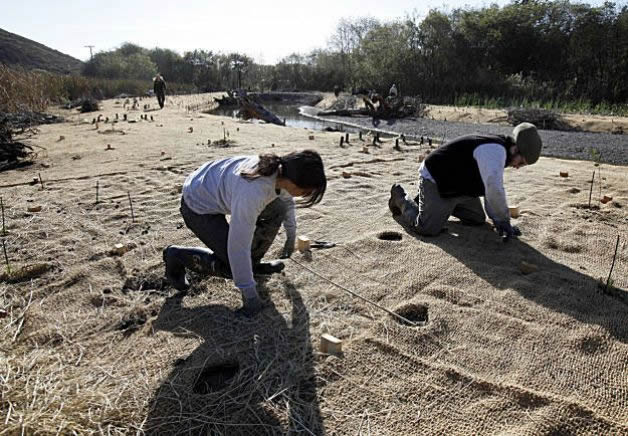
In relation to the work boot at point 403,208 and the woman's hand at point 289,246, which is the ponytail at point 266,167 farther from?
the work boot at point 403,208

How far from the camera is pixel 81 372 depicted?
206cm

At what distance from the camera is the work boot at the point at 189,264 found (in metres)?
2.63

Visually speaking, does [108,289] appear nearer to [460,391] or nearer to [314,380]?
[314,380]

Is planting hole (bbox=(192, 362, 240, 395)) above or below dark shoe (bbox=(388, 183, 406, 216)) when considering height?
below

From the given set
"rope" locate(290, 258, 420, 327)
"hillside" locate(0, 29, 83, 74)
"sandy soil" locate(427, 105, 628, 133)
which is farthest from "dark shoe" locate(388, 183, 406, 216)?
"hillside" locate(0, 29, 83, 74)

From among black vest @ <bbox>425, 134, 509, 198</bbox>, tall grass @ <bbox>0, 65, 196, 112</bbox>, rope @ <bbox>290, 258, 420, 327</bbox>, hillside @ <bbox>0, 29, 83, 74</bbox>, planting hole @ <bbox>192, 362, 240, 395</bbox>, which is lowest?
planting hole @ <bbox>192, 362, 240, 395</bbox>

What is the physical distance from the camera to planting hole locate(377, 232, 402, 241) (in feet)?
12.2

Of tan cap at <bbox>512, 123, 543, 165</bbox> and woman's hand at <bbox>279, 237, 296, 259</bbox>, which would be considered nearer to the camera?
woman's hand at <bbox>279, 237, 296, 259</bbox>

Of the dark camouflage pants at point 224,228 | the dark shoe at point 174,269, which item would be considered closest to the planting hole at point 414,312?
the dark camouflage pants at point 224,228

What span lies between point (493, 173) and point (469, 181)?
13.1 inches

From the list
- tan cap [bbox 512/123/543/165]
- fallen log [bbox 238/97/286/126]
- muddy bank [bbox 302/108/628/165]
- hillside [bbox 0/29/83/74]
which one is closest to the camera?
tan cap [bbox 512/123/543/165]

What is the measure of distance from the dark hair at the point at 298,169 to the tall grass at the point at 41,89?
10.9m

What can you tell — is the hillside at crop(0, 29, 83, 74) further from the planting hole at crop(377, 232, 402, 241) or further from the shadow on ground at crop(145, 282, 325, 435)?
the shadow on ground at crop(145, 282, 325, 435)

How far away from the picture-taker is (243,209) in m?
2.23
